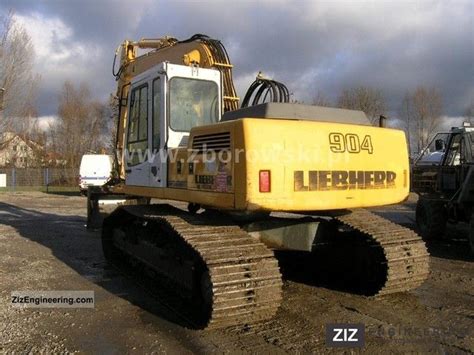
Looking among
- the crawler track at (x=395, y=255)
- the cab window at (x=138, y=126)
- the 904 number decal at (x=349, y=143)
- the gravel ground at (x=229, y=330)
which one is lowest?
the gravel ground at (x=229, y=330)

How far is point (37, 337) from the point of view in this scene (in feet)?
15.9

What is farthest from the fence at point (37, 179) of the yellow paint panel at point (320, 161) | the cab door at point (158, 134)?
the yellow paint panel at point (320, 161)

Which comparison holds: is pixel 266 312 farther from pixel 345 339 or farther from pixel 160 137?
pixel 160 137

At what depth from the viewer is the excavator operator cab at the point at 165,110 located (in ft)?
20.1

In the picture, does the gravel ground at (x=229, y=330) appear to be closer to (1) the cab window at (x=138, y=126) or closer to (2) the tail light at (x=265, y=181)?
(2) the tail light at (x=265, y=181)

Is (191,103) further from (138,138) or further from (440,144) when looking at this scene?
(440,144)

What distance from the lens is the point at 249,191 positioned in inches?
185

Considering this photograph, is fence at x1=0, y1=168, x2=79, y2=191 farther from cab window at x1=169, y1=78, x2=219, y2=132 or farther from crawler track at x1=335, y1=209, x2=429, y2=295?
crawler track at x1=335, y1=209, x2=429, y2=295

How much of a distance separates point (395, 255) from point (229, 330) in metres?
2.21

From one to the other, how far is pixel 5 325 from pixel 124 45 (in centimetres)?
633

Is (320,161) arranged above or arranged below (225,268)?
above

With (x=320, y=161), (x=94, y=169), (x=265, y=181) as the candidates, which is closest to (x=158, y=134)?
(x=265, y=181)

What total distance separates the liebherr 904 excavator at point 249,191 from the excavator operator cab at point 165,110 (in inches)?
0.5

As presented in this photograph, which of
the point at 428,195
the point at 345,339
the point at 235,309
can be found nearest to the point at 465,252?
the point at 428,195
